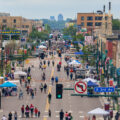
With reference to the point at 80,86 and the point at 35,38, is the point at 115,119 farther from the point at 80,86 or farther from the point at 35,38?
the point at 35,38

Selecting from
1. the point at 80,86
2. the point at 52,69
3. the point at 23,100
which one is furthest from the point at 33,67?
the point at 80,86

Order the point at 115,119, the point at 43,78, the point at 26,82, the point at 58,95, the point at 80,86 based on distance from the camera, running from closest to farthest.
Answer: the point at 58,95 < the point at 80,86 < the point at 115,119 < the point at 26,82 < the point at 43,78

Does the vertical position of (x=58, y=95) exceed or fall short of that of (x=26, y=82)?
it exceeds it

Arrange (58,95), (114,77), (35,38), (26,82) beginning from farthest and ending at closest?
1. (35,38)
2. (26,82)
3. (114,77)
4. (58,95)

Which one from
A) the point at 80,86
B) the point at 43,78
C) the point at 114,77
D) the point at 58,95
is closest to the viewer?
the point at 58,95

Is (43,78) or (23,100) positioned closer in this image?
(23,100)

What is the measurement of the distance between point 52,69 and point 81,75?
17.8m

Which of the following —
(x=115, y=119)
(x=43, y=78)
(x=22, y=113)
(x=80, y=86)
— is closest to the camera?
(x=80, y=86)

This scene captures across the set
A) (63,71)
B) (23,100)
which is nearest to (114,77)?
(23,100)

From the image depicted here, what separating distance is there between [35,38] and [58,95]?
6290 inches

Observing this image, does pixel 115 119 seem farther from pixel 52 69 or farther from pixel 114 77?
pixel 52 69

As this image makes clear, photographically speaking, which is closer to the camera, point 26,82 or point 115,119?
point 115,119

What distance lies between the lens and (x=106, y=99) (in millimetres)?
57031

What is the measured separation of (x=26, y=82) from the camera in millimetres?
66625
